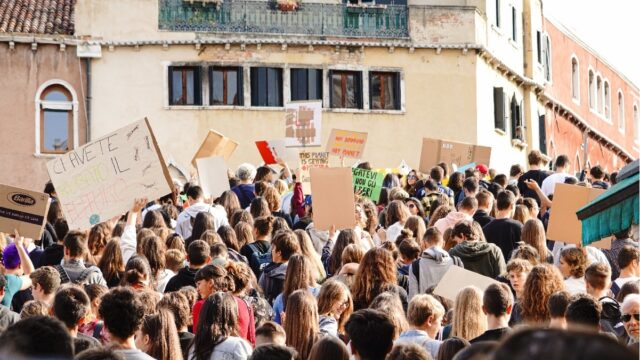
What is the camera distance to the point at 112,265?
423 inches

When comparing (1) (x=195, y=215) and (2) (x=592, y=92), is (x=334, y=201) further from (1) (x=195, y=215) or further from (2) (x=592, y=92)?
(2) (x=592, y=92)

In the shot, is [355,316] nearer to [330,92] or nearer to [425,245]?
[425,245]

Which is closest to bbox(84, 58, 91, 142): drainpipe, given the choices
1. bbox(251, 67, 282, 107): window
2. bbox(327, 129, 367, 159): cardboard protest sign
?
bbox(251, 67, 282, 107): window

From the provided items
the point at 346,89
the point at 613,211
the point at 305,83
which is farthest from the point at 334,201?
the point at 346,89

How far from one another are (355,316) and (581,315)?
1.47m

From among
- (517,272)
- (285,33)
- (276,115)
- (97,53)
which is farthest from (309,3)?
(517,272)

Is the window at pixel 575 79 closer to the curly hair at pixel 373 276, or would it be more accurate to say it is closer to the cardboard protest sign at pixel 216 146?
the cardboard protest sign at pixel 216 146

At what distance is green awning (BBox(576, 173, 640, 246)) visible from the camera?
19.1ft

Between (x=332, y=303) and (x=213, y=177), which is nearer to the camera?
(x=332, y=303)

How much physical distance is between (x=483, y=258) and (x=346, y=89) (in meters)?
26.8

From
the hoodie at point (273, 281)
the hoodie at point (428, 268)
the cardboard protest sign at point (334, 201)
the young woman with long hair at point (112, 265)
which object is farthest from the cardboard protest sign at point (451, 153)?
the young woman with long hair at point (112, 265)

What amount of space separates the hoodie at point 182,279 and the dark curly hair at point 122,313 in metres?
3.09

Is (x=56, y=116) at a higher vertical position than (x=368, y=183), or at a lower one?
higher

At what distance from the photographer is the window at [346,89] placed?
3741cm
